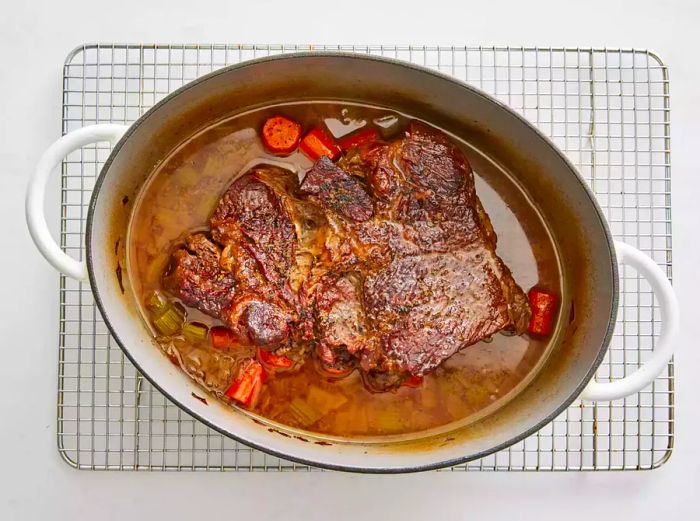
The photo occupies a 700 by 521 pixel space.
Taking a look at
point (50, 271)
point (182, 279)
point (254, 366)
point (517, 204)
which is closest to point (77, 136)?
point (182, 279)

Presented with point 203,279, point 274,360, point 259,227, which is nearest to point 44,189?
point 203,279

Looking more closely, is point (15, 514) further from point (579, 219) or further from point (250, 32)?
point (579, 219)

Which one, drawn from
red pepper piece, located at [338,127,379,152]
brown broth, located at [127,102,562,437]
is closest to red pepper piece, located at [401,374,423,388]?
brown broth, located at [127,102,562,437]

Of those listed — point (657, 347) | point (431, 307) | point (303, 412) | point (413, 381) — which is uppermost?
point (431, 307)

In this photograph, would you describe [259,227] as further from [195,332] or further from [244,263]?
[195,332]

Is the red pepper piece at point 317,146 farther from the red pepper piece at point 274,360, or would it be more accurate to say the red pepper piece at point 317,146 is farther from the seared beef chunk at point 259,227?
the red pepper piece at point 274,360

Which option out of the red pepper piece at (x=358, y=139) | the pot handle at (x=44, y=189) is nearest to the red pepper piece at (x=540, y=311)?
the red pepper piece at (x=358, y=139)
